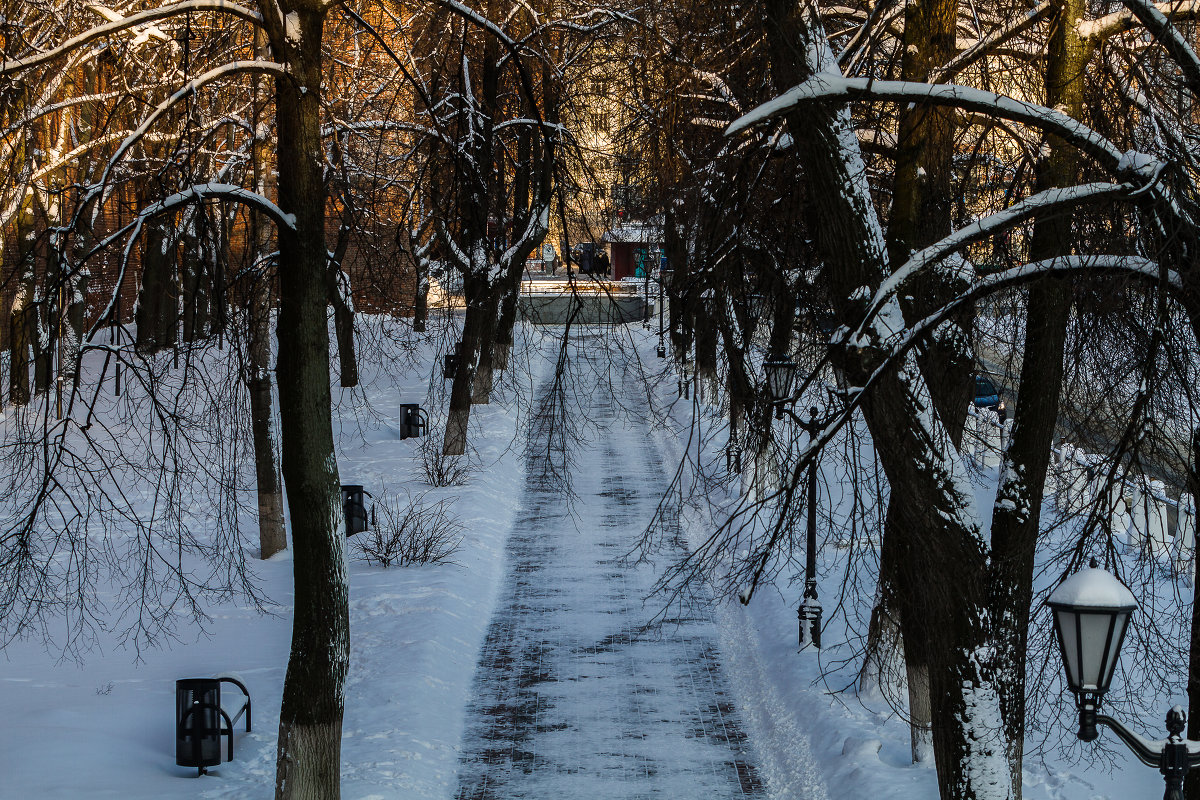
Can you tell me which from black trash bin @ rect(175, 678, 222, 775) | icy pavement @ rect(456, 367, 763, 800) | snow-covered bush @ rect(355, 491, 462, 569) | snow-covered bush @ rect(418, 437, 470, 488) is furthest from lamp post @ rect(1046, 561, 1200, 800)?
snow-covered bush @ rect(418, 437, 470, 488)

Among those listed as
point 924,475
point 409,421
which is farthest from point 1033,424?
point 409,421

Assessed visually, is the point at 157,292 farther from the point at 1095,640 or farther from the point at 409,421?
the point at 1095,640

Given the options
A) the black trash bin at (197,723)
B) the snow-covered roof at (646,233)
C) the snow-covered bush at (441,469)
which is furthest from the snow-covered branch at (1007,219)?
the snow-covered bush at (441,469)

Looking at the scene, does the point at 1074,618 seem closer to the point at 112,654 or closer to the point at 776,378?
the point at 776,378

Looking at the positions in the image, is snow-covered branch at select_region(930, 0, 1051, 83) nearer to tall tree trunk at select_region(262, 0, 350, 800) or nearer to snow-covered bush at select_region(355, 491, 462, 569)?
tall tree trunk at select_region(262, 0, 350, 800)

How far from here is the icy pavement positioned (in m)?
10.3

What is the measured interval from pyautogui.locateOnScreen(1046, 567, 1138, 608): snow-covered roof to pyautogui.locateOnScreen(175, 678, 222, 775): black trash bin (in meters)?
7.11

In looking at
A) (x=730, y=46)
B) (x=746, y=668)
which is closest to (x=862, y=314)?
(x=730, y=46)

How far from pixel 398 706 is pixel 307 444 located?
3.71 m

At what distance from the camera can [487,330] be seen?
27.5 m

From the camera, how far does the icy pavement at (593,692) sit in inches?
407

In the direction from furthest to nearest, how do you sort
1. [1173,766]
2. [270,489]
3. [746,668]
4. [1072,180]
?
1. [270,489]
2. [746,668]
3. [1072,180]
4. [1173,766]

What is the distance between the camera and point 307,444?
30.0 ft

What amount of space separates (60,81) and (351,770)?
1135 cm
